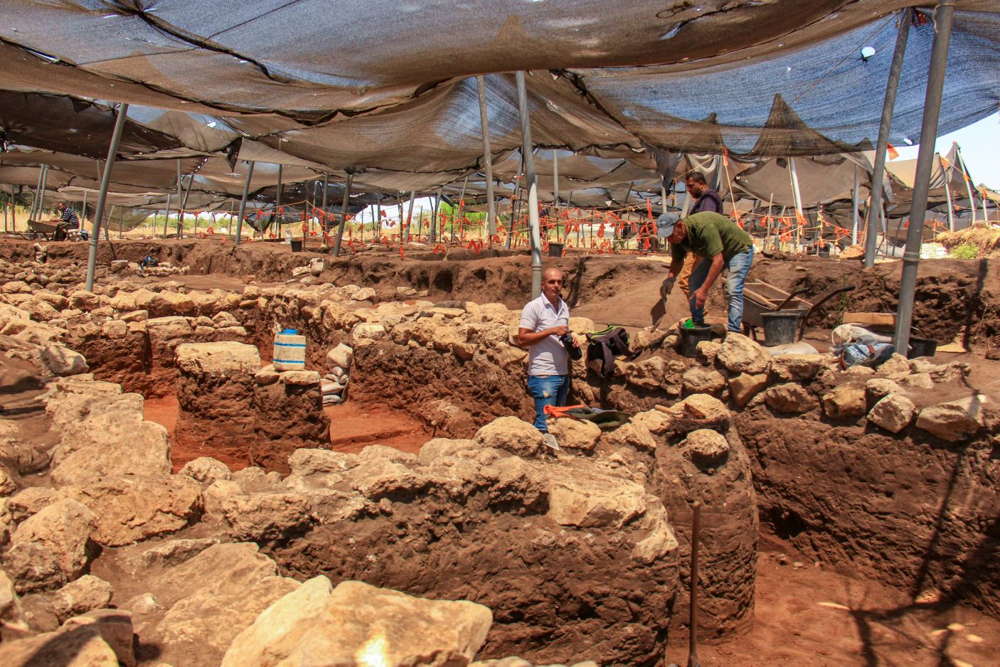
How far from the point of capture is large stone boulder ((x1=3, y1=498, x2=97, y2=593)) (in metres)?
2.04

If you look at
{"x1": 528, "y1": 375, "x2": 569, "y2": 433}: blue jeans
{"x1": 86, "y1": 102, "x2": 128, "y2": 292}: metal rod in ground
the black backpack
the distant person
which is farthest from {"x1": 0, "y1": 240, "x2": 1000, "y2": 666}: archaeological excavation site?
the distant person

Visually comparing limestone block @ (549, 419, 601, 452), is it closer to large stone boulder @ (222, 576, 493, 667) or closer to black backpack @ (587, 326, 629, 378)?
black backpack @ (587, 326, 629, 378)

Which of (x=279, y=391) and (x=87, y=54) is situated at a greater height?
(x=87, y=54)

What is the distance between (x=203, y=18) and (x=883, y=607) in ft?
18.6

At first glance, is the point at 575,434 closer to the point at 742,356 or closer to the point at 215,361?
the point at 742,356

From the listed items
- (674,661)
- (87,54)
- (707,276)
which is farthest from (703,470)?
(87,54)

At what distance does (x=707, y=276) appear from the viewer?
5625 mm

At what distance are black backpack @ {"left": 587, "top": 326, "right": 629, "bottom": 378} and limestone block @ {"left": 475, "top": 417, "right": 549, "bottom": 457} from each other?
2241mm

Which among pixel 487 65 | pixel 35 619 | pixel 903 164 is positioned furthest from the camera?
pixel 903 164

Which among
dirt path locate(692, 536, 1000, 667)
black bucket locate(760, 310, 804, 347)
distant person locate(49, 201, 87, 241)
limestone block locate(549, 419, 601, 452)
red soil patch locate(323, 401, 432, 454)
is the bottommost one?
dirt path locate(692, 536, 1000, 667)

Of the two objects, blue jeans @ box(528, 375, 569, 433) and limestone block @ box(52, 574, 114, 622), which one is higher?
blue jeans @ box(528, 375, 569, 433)

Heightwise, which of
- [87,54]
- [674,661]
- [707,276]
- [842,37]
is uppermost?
[842,37]

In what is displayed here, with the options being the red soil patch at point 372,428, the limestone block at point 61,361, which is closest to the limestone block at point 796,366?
the red soil patch at point 372,428

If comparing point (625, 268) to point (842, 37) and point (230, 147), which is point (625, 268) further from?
point (230, 147)
